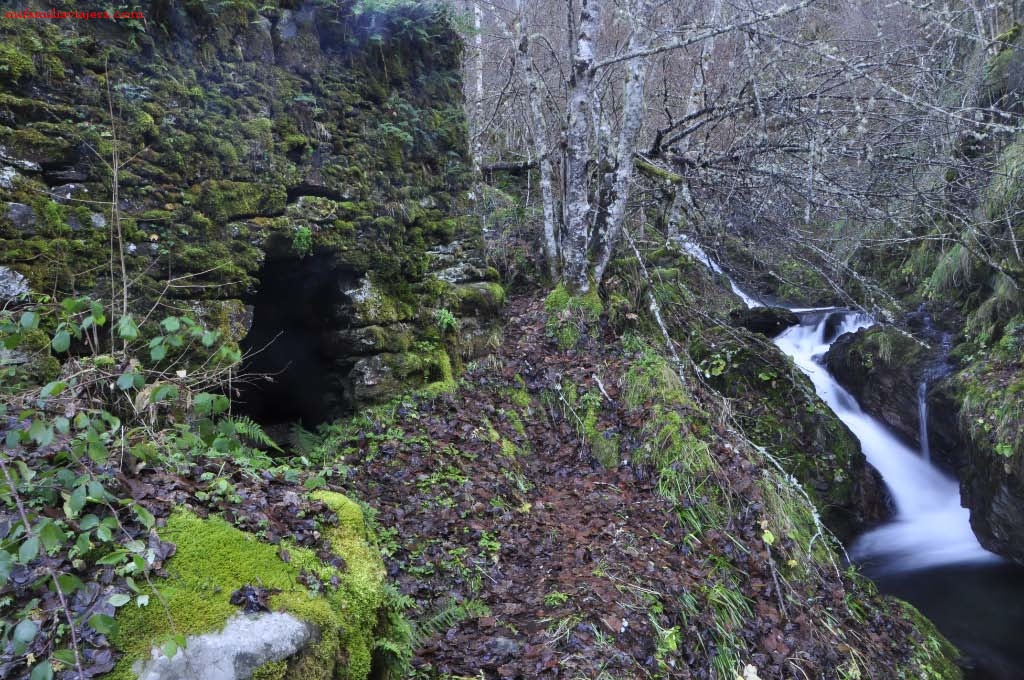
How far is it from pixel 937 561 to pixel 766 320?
5215mm

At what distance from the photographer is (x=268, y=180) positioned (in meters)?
4.85

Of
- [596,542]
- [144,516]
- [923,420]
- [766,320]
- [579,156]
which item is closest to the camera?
[144,516]

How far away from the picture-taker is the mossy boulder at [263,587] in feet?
7.64

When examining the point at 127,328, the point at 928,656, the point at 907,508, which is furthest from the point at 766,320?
the point at 127,328

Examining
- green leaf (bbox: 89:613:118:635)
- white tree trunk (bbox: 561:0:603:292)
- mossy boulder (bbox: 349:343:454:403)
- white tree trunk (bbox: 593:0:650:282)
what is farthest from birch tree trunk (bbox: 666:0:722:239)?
green leaf (bbox: 89:613:118:635)

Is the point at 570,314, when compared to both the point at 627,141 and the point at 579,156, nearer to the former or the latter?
the point at 579,156

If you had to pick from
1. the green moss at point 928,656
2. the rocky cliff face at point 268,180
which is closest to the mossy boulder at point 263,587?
the rocky cliff face at point 268,180

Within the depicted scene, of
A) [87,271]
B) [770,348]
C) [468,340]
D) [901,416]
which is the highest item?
[87,271]

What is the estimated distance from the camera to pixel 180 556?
2.59 m

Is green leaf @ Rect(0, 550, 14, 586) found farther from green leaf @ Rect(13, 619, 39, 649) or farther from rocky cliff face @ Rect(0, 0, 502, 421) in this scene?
rocky cliff face @ Rect(0, 0, 502, 421)

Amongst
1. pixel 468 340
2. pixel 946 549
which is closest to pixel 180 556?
pixel 468 340

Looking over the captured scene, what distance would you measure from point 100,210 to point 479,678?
3809mm

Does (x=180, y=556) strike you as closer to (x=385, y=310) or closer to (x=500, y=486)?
(x=500, y=486)

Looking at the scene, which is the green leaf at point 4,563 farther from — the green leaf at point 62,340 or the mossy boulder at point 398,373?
the mossy boulder at point 398,373
